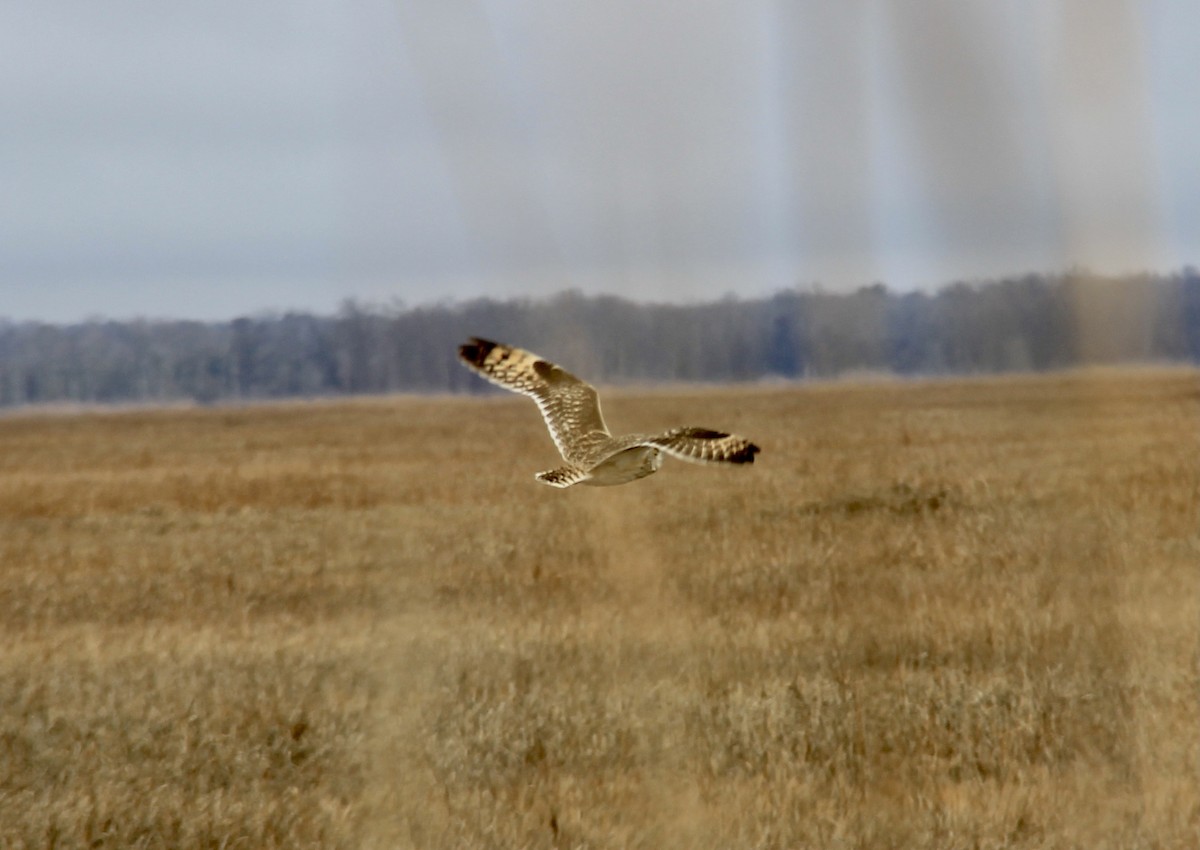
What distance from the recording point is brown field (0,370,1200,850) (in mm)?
6859

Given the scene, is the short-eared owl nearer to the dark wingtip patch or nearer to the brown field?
the dark wingtip patch

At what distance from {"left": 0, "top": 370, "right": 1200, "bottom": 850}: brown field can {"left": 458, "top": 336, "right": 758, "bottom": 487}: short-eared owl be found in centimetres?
189

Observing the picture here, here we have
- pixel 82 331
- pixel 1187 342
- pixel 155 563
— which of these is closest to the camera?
pixel 1187 342

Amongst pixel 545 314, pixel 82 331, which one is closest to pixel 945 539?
pixel 545 314

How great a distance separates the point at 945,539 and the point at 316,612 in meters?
6.44

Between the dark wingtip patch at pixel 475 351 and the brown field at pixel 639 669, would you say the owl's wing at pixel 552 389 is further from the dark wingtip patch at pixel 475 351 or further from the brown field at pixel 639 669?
the brown field at pixel 639 669

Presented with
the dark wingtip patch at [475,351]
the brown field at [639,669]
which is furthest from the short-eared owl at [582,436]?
the brown field at [639,669]

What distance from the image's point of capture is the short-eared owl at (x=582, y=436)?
2.92 meters

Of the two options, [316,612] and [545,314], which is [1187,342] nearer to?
[545,314]

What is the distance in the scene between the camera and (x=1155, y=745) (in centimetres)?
767

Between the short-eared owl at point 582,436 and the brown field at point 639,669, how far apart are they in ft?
6.20

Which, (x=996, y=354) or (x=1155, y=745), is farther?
(x=1155, y=745)

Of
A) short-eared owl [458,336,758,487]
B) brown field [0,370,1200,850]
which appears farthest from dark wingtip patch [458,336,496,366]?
A: brown field [0,370,1200,850]

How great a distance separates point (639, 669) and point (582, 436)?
5923mm
